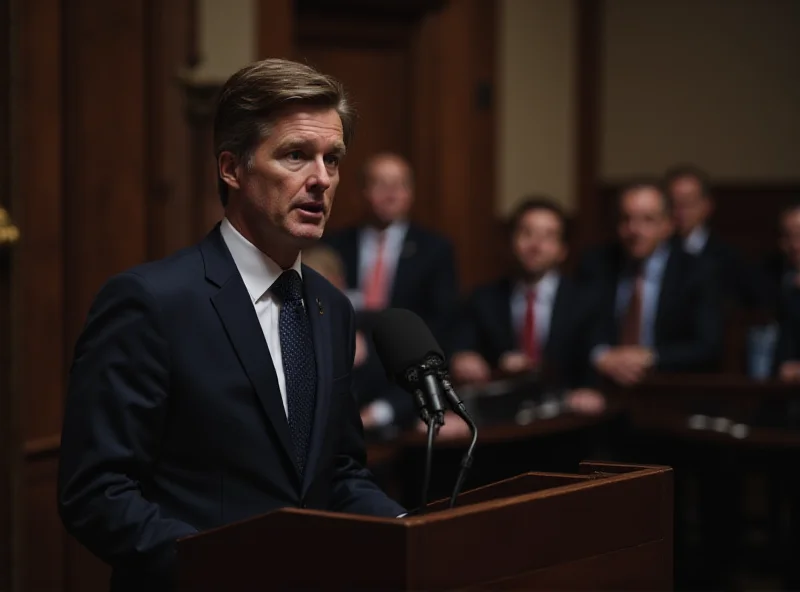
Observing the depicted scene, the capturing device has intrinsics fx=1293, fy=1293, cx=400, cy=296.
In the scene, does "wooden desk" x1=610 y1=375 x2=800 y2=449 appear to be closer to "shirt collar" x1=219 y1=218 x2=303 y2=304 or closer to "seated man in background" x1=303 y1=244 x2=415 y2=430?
"seated man in background" x1=303 y1=244 x2=415 y2=430

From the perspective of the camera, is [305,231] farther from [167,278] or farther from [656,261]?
[656,261]

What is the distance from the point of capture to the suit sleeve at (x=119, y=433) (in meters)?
2.00

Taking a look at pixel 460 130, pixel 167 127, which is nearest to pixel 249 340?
pixel 167 127

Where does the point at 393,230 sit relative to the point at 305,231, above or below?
below

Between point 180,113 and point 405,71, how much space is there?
3227 millimetres

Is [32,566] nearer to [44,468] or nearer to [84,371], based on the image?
[44,468]

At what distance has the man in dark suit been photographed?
6.02m

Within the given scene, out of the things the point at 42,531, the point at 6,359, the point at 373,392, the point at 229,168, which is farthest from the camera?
the point at 373,392

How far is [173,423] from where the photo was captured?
2133 millimetres

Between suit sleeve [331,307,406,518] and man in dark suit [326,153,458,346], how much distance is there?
11.6ft

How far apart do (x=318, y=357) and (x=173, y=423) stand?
11.7 inches

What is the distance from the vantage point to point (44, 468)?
4.02m

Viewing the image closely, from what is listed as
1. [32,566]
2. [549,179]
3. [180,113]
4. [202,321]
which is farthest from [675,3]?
[202,321]

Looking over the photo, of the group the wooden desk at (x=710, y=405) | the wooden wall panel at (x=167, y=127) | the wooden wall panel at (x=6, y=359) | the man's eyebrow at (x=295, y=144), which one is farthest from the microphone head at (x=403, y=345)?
the wooden desk at (x=710, y=405)
